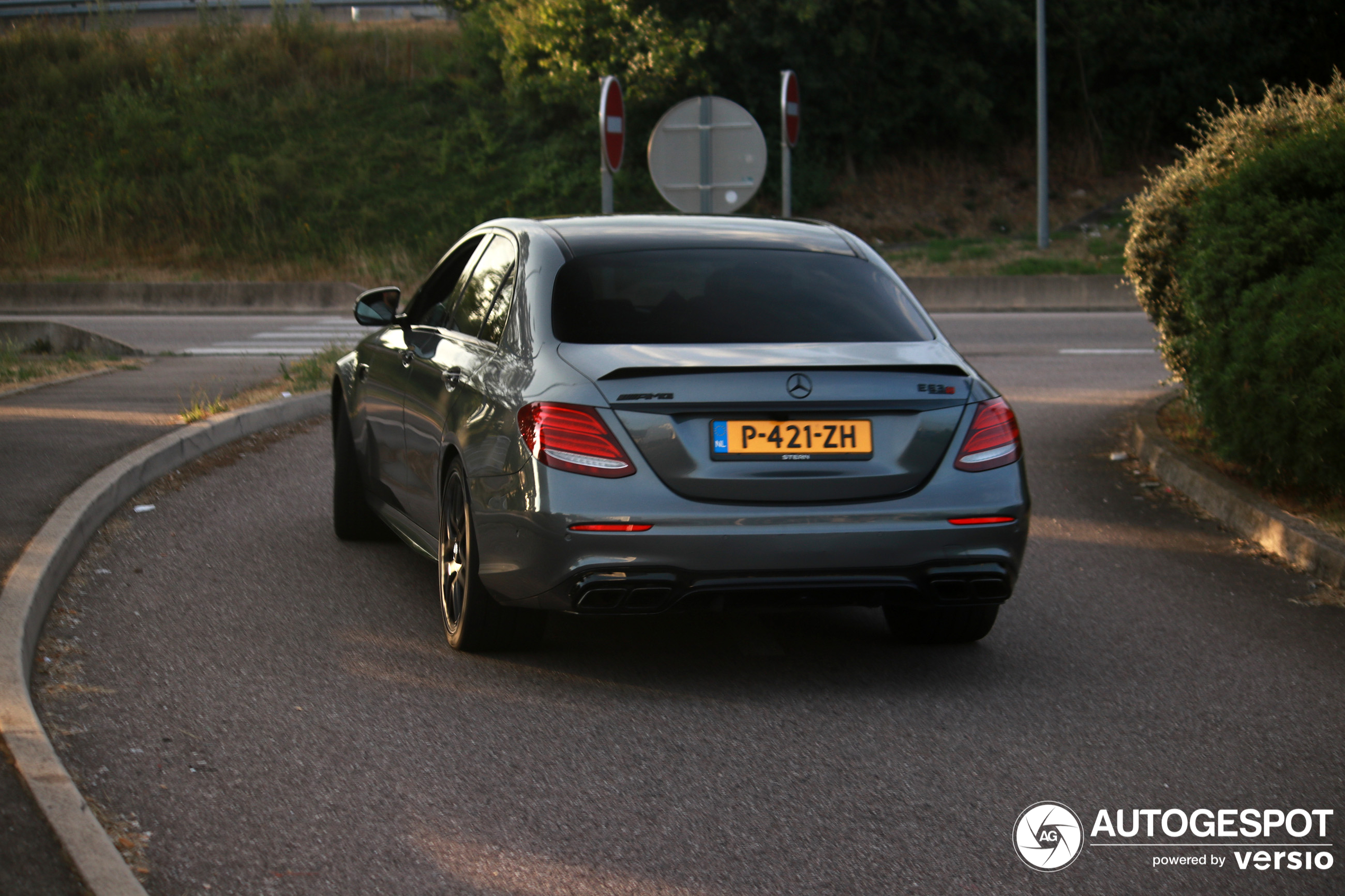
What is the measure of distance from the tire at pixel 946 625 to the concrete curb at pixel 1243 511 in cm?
190

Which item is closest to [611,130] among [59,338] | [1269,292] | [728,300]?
[1269,292]

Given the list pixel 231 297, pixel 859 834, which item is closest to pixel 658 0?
pixel 231 297

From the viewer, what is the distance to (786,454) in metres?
4.96

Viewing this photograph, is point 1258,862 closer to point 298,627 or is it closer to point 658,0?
point 298,627

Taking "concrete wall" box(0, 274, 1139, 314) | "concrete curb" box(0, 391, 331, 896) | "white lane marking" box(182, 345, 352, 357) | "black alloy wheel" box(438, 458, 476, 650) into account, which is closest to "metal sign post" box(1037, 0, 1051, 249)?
"concrete wall" box(0, 274, 1139, 314)

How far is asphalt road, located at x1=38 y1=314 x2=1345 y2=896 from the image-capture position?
12.3 ft

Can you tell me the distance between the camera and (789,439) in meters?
4.97

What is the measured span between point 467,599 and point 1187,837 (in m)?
2.56

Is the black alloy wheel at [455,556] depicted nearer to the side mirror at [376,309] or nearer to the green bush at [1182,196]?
the side mirror at [376,309]

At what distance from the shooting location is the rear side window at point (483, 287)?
5.94 metres

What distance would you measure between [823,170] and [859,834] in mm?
33878

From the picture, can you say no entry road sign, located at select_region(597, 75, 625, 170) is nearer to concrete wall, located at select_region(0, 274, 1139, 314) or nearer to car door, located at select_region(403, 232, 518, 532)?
car door, located at select_region(403, 232, 518, 532)

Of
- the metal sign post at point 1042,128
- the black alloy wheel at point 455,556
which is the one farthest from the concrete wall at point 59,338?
the metal sign post at point 1042,128

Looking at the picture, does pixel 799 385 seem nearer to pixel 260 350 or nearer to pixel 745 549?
pixel 745 549
